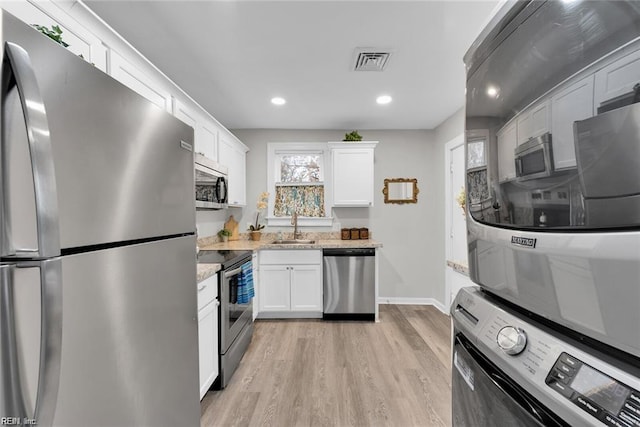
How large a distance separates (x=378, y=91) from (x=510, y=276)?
2638 mm

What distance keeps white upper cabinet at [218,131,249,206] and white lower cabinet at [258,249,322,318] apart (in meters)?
0.85

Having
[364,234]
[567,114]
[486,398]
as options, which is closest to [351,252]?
[364,234]

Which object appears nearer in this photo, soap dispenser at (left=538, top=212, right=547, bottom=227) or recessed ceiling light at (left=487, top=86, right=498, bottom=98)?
soap dispenser at (left=538, top=212, right=547, bottom=227)

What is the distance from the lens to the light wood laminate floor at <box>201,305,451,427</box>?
1.86m

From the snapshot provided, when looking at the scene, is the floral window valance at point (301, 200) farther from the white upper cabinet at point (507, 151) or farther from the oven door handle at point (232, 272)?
the white upper cabinet at point (507, 151)

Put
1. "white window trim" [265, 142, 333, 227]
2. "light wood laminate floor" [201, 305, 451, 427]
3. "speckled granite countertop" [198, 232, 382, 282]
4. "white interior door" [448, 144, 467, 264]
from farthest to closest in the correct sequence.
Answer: "white window trim" [265, 142, 333, 227]
"white interior door" [448, 144, 467, 264]
"speckled granite countertop" [198, 232, 382, 282]
"light wood laminate floor" [201, 305, 451, 427]

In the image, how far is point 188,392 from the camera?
1.16 meters

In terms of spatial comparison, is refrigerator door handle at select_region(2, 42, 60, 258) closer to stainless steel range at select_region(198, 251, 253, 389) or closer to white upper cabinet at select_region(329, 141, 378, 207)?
stainless steel range at select_region(198, 251, 253, 389)

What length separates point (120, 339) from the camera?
78 centimetres

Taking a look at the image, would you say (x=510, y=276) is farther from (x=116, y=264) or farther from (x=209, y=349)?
(x=209, y=349)

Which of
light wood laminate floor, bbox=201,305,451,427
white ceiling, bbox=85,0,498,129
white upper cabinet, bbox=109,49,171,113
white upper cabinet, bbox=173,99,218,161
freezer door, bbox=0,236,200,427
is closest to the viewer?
freezer door, bbox=0,236,200,427

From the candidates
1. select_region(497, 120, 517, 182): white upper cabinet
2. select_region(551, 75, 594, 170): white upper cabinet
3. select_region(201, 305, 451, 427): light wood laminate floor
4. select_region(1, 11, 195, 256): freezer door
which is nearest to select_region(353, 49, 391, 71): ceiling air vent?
select_region(1, 11, 195, 256): freezer door

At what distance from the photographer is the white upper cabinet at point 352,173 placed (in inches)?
154

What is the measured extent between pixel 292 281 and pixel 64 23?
9.59ft
